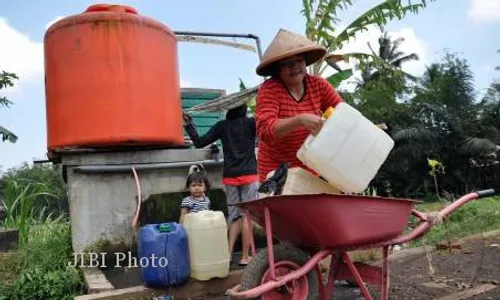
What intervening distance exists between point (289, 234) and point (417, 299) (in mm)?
1275

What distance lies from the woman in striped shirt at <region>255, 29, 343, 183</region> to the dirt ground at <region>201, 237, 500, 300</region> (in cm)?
127

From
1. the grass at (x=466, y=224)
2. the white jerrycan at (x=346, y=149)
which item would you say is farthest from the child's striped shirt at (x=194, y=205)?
the grass at (x=466, y=224)

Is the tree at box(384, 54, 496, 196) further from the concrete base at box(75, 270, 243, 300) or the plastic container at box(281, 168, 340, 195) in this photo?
the plastic container at box(281, 168, 340, 195)

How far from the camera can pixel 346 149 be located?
97.9 inches

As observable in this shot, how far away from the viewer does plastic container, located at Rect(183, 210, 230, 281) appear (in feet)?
12.3

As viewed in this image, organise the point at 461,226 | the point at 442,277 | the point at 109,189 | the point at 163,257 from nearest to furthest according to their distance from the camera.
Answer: the point at 163,257 → the point at 442,277 → the point at 109,189 → the point at 461,226

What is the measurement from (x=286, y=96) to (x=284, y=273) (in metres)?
0.99

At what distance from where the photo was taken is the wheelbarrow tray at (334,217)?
225cm

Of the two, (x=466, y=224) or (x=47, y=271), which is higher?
(x=47, y=271)

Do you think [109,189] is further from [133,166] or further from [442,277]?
[442,277]

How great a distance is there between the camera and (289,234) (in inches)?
104

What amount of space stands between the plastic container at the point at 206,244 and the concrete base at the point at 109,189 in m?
1.10

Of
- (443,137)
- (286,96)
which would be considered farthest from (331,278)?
(443,137)

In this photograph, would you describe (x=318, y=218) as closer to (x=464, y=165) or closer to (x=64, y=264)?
(x=64, y=264)
